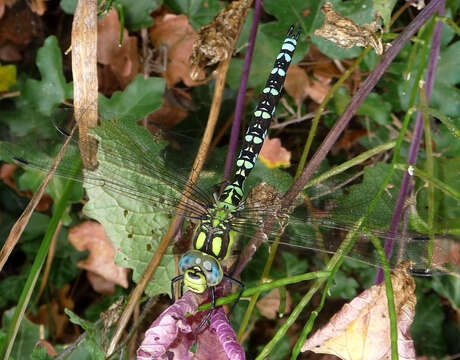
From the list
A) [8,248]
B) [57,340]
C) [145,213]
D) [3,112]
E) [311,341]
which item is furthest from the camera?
[57,340]

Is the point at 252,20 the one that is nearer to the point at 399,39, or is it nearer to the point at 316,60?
the point at 316,60

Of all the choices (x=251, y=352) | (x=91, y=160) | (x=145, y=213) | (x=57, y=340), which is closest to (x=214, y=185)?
(x=145, y=213)

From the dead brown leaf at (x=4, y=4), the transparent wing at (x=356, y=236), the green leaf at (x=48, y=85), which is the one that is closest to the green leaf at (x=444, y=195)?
the transparent wing at (x=356, y=236)

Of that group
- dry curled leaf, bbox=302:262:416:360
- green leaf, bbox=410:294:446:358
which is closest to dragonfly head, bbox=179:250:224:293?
dry curled leaf, bbox=302:262:416:360

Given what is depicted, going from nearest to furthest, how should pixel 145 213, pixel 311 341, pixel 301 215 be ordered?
pixel 311 341
pixel 301 215
pixel 145 213

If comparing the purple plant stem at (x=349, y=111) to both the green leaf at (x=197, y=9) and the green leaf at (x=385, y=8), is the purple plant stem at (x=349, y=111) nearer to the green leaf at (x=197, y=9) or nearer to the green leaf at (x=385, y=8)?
the green leaf at (x=385, y=8)

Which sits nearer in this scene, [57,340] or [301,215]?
[301,215]
